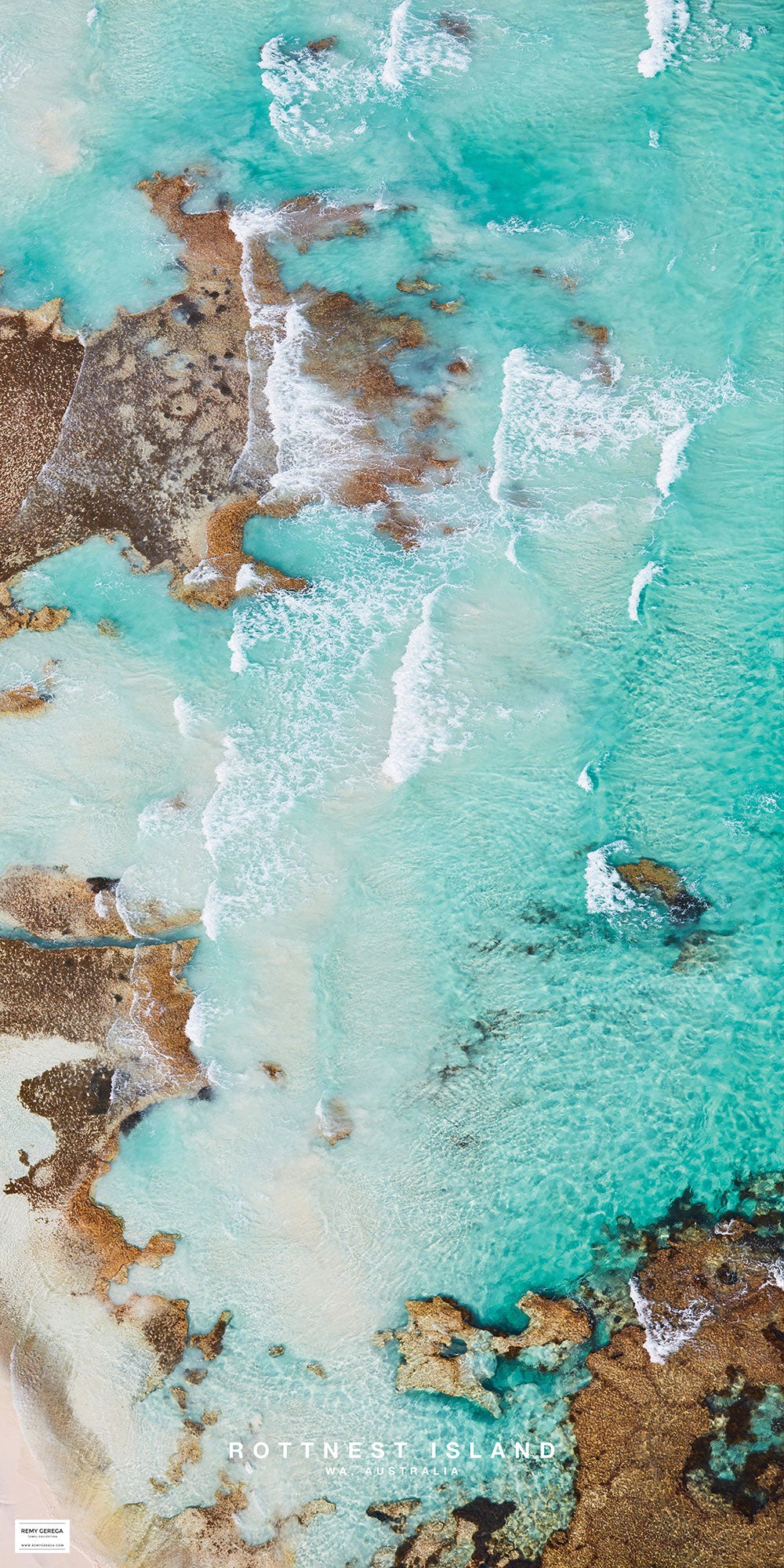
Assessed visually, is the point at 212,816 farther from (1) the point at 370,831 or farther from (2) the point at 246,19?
(2) the point at 246,19

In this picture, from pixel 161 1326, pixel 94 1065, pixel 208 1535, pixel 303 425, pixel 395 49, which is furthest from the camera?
pixel 395 49

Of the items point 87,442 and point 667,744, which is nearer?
point 667,744

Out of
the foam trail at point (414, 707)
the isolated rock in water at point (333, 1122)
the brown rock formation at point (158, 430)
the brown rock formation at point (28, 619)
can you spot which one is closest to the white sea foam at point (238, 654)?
the brown rock formation at point (158, 430)

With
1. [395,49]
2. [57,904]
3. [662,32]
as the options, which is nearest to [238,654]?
[57,904]

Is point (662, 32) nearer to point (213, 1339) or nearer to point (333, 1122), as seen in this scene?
point (333, 1122)

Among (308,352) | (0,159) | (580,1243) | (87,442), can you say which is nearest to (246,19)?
(0,159)

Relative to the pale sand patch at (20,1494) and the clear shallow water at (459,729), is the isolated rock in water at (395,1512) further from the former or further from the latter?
the pale sand patch at (20,1494)

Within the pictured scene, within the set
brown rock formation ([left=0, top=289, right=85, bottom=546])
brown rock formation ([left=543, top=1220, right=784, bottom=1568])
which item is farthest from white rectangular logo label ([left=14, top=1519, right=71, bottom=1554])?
brown rock formation ([left=0, top=289, right=85, bottom=546])
